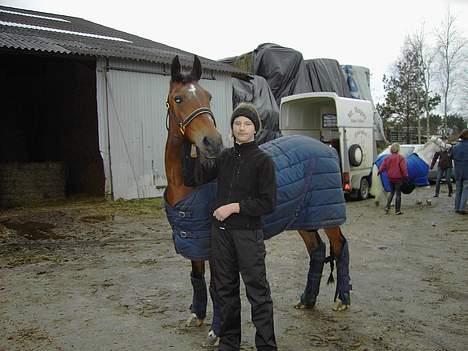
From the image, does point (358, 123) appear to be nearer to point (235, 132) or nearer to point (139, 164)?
point (139, 164)

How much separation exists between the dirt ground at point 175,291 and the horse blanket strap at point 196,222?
72 centimetres

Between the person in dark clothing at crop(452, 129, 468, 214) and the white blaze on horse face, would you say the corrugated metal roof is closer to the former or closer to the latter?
the person in dark clothing at crop(452, 129, 468, 214)

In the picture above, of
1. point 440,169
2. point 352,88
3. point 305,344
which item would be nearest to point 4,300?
point 305,344

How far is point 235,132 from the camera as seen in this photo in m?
2.88

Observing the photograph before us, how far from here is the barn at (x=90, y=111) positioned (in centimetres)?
1111

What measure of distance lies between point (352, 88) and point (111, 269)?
16375 mm

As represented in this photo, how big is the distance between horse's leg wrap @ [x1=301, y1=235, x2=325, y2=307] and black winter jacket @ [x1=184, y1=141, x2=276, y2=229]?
1384 millimetres

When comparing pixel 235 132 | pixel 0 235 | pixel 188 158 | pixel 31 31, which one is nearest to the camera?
pixel 235 132

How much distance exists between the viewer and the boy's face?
2.85 m

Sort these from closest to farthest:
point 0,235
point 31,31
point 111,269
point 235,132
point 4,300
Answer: point 235,132 < point 4,300 < point 111,269 < point 0,235 < point 31,31

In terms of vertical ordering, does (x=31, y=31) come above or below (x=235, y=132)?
above

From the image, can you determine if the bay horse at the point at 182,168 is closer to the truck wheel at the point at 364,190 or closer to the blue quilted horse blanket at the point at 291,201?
the blue quilted horse blanket at the point at 291,201

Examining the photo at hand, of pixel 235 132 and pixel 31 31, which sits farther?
pixel 31 31

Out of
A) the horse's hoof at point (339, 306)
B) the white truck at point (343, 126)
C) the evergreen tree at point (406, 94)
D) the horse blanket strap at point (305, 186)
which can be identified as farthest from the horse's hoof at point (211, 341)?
the evergreen tree at point (406, 94)
